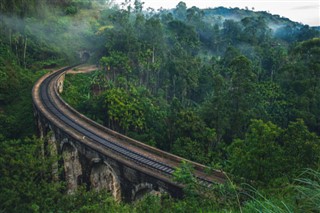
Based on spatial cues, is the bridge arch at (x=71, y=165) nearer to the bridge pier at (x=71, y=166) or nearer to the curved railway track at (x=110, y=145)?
the bridge pier at (x=71, y=166)

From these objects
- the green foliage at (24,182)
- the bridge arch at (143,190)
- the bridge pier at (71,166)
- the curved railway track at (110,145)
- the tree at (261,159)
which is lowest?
the bridge pier at (71,166)

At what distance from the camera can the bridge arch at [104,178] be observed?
19859 millimetres

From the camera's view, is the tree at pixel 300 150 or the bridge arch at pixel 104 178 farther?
the bridge arch at pixel 104 178

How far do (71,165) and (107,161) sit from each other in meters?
5.37

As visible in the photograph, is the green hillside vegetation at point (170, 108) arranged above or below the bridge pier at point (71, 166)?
above

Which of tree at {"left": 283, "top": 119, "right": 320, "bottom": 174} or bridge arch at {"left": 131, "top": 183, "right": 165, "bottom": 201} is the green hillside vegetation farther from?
bridge arch at {"left": 131, "top": 183, "right": 165, "bottom": 201}

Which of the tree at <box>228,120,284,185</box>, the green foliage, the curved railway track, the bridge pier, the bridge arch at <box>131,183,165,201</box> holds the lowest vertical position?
the bridge pier

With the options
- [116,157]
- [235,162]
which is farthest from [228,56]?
[235,162]

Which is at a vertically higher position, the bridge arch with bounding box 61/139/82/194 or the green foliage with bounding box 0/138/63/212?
the green foliage with bounding box 0/138/63/212

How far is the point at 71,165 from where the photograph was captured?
23.8 metres

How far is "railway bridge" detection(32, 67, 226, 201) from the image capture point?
17672 mm

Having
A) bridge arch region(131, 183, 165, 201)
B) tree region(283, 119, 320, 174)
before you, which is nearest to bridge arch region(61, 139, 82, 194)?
bridge arch region(131, 183, 165, 201)

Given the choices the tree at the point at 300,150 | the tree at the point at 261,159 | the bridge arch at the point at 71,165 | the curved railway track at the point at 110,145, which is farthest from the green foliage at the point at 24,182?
the tree at the point at 300,150

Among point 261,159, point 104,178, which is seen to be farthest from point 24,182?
point 261,159
